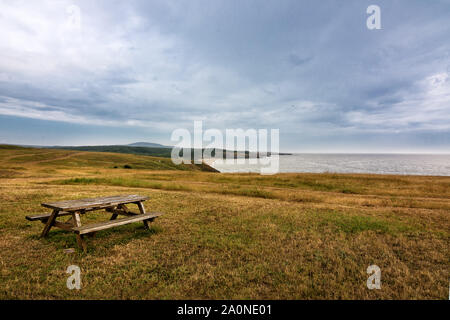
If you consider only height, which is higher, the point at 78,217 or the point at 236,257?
the point at 78,217

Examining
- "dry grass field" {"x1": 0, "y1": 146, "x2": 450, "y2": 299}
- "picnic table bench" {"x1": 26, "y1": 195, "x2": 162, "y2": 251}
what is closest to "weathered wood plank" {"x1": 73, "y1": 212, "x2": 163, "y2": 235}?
"picnic table bench" {"x1": 26, "y1": 195, "x2": 162, "y2": 251}

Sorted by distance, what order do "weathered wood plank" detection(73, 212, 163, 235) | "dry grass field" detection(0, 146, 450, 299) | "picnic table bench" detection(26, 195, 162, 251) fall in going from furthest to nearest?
"picnic table bench" detection(26, 195, 162, 251) → "weathered wood plank" detection(73, 212, 163, 235) → "dry grass field" detection(0, 146, 450, 299)

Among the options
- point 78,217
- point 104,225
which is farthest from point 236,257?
point 78,217

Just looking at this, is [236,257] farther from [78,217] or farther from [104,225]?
[78,217]

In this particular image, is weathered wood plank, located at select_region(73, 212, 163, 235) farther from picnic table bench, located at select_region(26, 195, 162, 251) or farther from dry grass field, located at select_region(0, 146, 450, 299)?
dry grass field, located at select_region(0, 146, 450, 299)

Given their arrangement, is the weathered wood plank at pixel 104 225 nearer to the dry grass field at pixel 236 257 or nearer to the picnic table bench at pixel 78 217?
the picnic table bench at pixel 78 217

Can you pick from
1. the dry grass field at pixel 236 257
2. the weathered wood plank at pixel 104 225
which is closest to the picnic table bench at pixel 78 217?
the weathered wood plank at pixel 104 225

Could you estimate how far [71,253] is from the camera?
703 centimetres

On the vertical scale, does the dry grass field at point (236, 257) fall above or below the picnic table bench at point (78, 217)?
below

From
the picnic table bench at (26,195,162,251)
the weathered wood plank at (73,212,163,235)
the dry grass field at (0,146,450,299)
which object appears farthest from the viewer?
the picnic table bench at (26,195,162,251)

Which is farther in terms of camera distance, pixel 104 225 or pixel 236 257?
pixel 104 225
